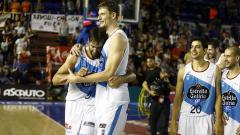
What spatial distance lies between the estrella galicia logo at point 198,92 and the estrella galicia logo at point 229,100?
282mm

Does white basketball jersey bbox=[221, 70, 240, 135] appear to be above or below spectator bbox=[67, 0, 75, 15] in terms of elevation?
below

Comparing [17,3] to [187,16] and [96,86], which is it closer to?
[187,16]

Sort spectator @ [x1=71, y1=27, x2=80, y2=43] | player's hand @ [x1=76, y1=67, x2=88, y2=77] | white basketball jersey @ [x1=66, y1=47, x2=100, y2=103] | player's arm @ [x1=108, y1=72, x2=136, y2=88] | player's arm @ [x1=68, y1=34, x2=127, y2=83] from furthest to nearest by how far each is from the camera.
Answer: spectator @ [x1=71, y1=27, x2=80, y2=43] < white basketball jersey @ [x1=66, y1=47, x2=100, y2=103] < player's hand @ [x1=76, y1=67, x2=88, y2=77] < player's arm @ [x1=108, y1=72, x2=136, y2=88] < player's arm @ [x1=68, y1=34, x2=127, y2=83]

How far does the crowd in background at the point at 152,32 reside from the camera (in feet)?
65.5

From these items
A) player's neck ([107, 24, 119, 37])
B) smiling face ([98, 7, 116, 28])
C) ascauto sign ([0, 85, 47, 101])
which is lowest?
ascauto sign ([0, 85, 47, 101])

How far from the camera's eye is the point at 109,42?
557 centimetres

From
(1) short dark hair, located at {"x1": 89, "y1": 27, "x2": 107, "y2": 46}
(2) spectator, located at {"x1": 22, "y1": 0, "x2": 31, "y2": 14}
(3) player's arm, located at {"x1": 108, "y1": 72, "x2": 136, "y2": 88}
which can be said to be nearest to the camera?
(3) player's arm, located at {"x1": 108, "y1": 72, "x2": 136, "y2": 88}

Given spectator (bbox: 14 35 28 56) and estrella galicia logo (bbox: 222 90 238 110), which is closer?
estrella galicia logo (bbox: 222 90 238 110)

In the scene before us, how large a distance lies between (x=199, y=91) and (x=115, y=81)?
1329 mm

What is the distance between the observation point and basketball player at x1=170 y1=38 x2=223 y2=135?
6402 millimetres

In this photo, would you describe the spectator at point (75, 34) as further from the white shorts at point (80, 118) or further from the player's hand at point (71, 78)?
the player's hand at point (71, 78)

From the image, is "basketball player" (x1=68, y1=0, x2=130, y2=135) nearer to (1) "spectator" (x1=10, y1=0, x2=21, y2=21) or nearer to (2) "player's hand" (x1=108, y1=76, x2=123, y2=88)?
(2) "player's hand" (x1=108, y1=76, x2=123, y2=88)

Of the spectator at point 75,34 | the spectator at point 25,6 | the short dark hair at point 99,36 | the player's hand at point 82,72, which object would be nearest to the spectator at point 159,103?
the short dark hair at point 99,36

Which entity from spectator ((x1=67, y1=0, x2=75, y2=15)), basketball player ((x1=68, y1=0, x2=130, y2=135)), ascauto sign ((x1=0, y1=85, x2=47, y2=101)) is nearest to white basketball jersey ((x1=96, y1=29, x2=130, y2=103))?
basketball player ((x1=68, y1=0, x2=130, y2=135))
